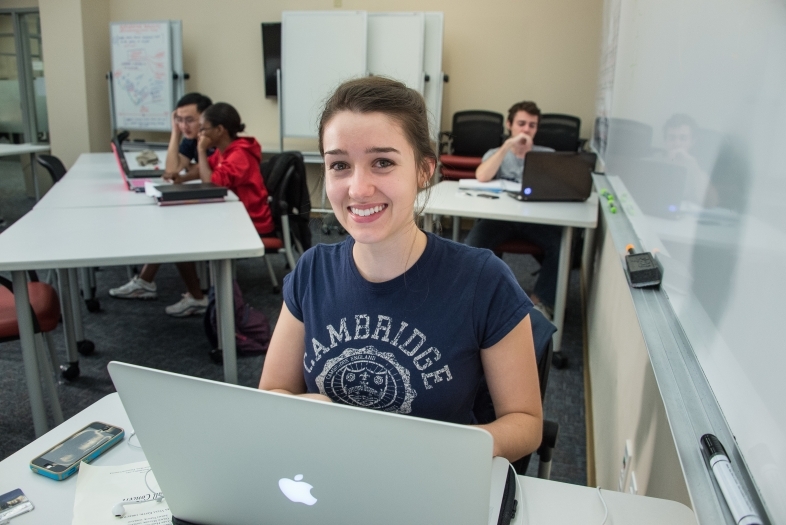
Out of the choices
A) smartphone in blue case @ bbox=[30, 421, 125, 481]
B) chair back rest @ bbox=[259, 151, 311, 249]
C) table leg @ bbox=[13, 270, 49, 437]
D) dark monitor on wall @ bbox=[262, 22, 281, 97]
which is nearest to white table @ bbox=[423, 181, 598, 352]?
chair back rest @ bbox=[259, 151, 311, 249]

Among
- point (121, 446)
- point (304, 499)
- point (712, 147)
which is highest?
point (712, 147)

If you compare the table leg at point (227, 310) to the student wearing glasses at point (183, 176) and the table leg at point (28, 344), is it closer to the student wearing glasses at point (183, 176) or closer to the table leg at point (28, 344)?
the table leg at point (28, 344)

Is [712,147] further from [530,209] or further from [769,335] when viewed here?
[530,209]

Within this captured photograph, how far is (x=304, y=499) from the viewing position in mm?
654

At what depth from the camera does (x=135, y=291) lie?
3.55 metres

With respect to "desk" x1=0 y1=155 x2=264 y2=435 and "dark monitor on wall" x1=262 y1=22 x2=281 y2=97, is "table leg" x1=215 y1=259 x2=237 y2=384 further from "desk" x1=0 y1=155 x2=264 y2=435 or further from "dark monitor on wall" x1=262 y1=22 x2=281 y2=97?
"dark monitor on wall" x1=262 y1=22 x2=281 y2=97

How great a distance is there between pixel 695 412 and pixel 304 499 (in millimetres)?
535

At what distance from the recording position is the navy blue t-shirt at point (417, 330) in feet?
3.38

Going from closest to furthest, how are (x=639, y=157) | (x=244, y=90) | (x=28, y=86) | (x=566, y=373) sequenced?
1. (x=639, y=157)
2. (x=566, y=373)
3. (x=244, y=90)
4. (x=28, y=86)

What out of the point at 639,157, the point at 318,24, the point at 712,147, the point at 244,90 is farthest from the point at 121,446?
the point at 244,90

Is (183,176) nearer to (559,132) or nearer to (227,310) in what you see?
(227,310)

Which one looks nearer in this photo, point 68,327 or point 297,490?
point 297,490

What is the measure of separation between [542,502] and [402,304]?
0.39 meters

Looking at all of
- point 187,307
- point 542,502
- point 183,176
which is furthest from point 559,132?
point 542,502
